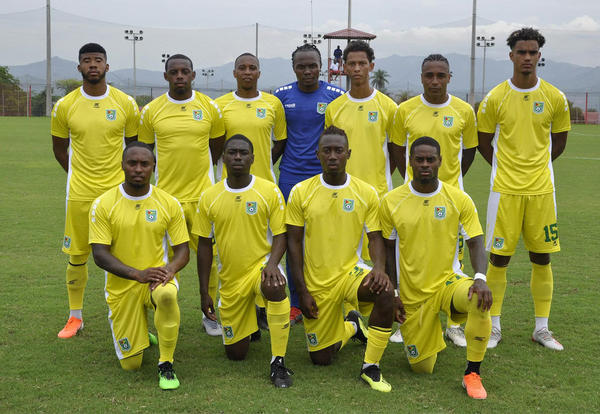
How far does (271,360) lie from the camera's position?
16.0 feet

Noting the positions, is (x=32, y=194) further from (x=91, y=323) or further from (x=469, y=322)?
(x=469, y=322)

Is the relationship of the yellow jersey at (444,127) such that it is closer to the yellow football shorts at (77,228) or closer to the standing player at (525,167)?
the standing player at (525,167)

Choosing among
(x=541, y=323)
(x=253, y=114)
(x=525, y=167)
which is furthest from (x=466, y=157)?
(x=253, y=114)

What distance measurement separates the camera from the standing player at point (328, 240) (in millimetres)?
4855

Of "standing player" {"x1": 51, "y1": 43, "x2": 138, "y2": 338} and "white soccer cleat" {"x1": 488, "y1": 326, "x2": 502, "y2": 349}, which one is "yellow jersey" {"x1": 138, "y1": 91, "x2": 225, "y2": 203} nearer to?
"standing player" {"x1": 51, "y1": 43, "x2": 138, "y2": 338}

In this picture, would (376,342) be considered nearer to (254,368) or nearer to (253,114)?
(254,368)

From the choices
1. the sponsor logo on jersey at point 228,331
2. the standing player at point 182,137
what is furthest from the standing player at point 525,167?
the standing player at point 182,137

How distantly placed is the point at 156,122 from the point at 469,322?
10.1 feet

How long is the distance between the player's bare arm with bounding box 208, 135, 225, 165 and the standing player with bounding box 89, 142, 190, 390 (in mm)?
1146

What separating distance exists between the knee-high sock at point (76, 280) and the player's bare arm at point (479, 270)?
3272 mm

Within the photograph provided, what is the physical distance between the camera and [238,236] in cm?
500

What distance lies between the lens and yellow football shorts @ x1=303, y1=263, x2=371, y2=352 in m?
4.87

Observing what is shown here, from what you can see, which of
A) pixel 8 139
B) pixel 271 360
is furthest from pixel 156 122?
pixel 8 139

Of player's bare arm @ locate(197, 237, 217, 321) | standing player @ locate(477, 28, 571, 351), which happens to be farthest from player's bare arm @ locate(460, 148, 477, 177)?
player's bare arm @ locate(197, 237, 217, 321)
